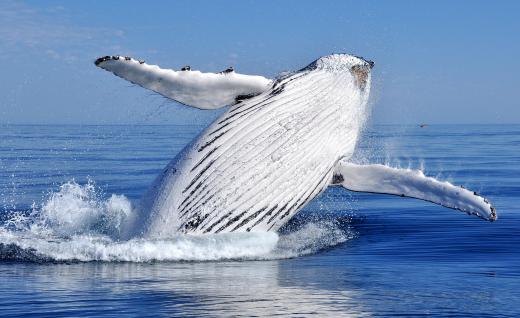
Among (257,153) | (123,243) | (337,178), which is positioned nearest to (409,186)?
(337,178)

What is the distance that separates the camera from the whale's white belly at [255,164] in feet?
32.9

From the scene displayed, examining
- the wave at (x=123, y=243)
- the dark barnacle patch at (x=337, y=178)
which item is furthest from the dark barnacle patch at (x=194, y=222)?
the dark barnacle patch at (x=337, y=178)

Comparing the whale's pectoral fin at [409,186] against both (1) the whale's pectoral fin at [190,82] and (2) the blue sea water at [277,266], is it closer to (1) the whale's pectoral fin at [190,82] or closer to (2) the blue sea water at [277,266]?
(2) the blue sea water at [277,266]

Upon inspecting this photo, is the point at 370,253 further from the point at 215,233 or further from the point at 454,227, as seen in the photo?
the point at 454,227

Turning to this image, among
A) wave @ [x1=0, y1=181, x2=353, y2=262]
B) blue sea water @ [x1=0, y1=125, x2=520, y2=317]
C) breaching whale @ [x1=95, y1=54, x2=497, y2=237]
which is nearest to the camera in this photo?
blue sea water @ [x1=0, y1=125, x2=520, y2=317]

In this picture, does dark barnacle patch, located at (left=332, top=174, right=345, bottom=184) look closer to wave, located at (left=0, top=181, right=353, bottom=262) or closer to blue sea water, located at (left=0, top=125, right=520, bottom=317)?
blue sea water, located at (left=0, top=125, right=520, bottom=317)

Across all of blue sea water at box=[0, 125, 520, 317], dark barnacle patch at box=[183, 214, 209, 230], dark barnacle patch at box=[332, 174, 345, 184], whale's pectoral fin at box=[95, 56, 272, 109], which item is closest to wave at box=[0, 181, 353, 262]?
blue sea water at box=[0, 125, 520, 317]

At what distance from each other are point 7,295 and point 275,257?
3573 mm

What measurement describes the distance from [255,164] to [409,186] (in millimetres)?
2374

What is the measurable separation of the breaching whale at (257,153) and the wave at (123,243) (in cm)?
19

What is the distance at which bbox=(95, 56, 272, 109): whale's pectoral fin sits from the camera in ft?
29.9

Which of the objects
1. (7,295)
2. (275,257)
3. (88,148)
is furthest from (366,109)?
(88,148)

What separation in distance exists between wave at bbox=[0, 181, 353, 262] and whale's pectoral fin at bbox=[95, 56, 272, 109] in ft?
5.60

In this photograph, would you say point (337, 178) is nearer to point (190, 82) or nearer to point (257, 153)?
point (257, 153)
